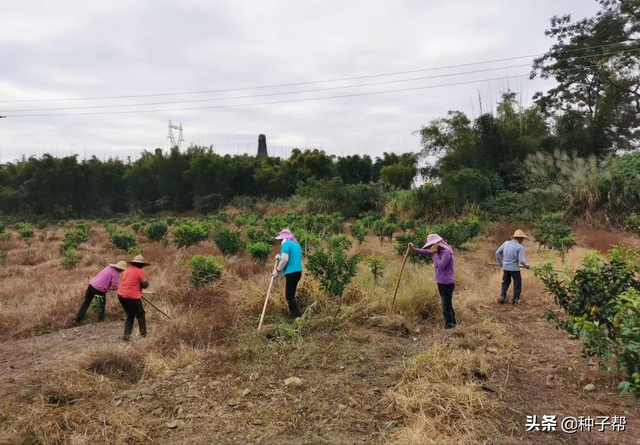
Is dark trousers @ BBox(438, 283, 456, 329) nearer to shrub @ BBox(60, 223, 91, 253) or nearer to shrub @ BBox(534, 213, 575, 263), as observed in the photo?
shrub @ BBox(534, 213, 575, 263)

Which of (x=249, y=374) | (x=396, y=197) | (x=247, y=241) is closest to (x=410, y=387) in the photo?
(x=249, y=374)

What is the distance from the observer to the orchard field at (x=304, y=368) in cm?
384

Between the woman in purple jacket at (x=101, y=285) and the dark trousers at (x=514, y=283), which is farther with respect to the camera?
the dark trousers at (x=514, y=283)

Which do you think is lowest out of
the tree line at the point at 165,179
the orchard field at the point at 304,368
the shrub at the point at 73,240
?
the orchard field at the point at 304,368

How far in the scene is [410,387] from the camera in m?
4.40

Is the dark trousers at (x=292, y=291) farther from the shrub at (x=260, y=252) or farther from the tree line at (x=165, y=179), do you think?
the tree line at (x=165, y=179)

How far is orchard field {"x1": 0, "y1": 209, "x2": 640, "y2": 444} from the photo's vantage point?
3.84 metres

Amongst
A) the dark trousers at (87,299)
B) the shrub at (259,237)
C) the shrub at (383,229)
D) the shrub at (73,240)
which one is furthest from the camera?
the shrub at (383,229)

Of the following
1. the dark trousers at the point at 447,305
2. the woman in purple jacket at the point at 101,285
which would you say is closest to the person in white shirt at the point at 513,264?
the dark trousers at the point at 447,305

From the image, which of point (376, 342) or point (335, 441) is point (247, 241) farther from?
point (335, 441)

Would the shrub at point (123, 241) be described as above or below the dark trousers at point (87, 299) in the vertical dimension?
above

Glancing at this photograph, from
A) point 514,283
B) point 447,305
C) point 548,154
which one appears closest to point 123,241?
point 447,305

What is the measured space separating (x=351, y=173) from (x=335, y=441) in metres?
35.5

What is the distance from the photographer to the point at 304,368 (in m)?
5.05
